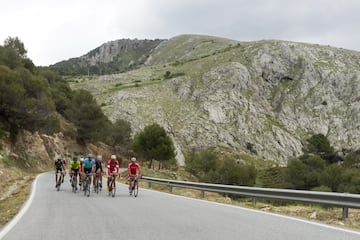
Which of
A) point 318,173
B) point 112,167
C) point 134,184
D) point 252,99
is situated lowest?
point 318,173

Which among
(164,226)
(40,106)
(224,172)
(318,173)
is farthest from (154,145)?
(164,226)

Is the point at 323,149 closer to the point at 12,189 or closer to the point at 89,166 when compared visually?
the point at 12,189

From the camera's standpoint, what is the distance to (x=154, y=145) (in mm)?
72562

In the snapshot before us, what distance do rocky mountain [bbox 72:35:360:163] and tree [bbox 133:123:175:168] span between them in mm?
27463

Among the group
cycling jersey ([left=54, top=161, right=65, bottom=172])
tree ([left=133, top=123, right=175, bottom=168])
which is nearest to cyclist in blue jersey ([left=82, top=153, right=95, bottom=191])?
cycling jersey ([left=54, top=161, right=65, bottom=172])

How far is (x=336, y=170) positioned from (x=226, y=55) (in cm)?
7853

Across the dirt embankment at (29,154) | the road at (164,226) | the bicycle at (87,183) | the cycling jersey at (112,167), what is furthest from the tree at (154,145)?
the road at (164,226)

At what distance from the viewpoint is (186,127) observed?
363 ft

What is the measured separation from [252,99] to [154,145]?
5896 cm

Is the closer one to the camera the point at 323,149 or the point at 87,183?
the point at 87,183

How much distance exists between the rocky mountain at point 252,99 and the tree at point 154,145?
27463 millimetres

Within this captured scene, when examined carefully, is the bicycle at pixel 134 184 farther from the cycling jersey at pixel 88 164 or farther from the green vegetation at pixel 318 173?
the green vegetation at pixel 318 173

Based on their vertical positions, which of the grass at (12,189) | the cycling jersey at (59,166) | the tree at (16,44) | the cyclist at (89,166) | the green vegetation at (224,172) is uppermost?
the tree at (16,44)

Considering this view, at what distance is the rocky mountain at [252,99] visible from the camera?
364ft
